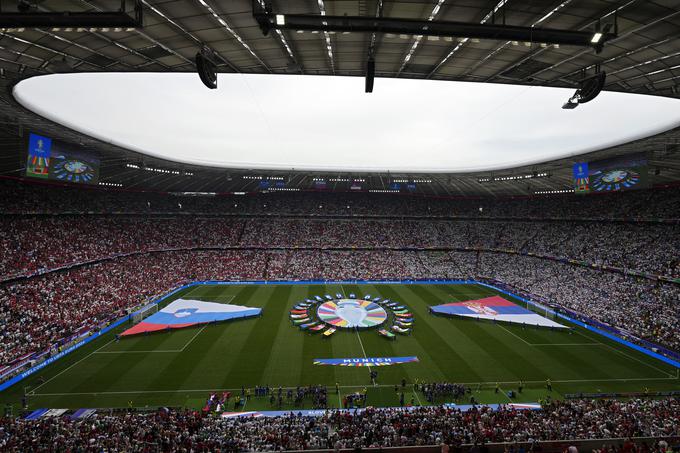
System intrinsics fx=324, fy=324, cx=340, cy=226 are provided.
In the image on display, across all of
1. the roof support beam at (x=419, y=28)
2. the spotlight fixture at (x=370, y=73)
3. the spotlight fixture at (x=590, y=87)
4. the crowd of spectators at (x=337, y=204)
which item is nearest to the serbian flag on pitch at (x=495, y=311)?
the crowd of spectators at (x=337, y=204)

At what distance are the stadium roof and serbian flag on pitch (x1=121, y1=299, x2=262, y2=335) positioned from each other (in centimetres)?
2158

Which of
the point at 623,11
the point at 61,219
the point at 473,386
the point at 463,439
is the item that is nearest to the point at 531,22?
the point at 623,11

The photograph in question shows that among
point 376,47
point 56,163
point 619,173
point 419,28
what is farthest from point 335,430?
point 619,173

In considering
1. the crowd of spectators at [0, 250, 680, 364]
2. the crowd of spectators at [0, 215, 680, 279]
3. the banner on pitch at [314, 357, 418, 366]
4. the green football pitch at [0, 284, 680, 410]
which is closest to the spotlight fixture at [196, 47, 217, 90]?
the green football pitch at [0, 284, 680, 410]

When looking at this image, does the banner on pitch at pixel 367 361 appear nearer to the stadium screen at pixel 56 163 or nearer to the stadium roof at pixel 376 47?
the stadium roof at pixel 376 47

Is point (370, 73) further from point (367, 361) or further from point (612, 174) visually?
point (612, 174)

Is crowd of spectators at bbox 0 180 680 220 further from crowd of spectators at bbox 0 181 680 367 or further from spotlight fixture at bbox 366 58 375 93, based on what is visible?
spotlight fixture at bbox 366 58 375 93

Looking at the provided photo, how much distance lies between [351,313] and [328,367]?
10.4 meters

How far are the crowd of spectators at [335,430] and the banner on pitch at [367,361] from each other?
779 cm

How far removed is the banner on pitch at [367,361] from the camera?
80.3 feet

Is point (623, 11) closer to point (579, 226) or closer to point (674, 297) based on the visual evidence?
point (674, 297)

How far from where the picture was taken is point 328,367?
23969 millimetres

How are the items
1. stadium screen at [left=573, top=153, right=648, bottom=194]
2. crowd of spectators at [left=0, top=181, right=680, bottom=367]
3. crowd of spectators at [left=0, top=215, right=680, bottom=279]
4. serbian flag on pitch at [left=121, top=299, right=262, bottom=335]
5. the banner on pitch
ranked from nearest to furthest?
the banner on pitch → stadium screen at [left=573, top=153, right=648, bottom=194] → serbian flag on pitch at [left=121, top=299, right=262, bottom=335] → crowd of spectators at [left=0, top=181, right=680, bottom=367] → crowd of spectators at [left=0, top=215, right=680, bottom=279]

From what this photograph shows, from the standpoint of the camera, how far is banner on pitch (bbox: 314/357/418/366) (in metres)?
24.5
